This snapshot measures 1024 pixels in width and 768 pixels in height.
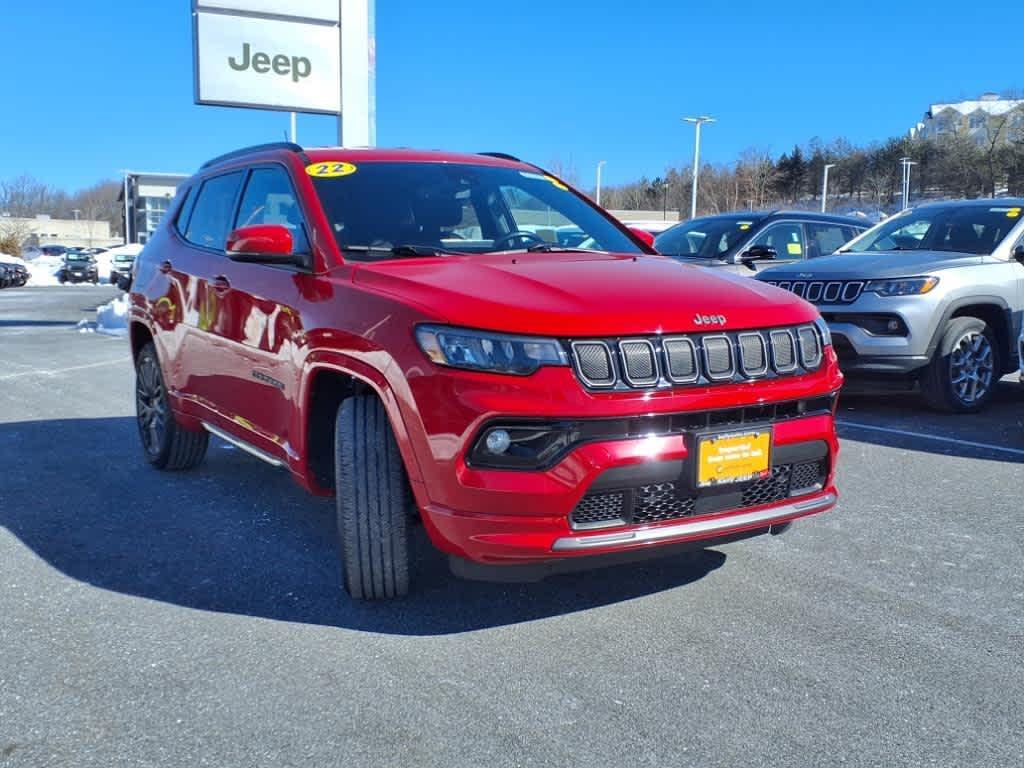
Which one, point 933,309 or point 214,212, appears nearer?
point 214,212

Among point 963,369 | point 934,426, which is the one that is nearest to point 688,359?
point 934,426

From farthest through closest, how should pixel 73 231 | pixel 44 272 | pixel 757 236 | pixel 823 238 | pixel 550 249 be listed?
1. pixel 73 231
2. pixel 44 272
3. pixel 823 238
4. pixel 757 236
5. pixel 550 249

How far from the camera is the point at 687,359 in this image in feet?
10.0

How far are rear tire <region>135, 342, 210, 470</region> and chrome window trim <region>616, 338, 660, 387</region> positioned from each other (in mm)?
3183

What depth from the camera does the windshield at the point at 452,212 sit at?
12.9 ft

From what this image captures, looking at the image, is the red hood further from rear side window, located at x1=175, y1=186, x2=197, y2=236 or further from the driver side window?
the driver side window

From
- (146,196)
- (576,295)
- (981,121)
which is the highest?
(981,121)

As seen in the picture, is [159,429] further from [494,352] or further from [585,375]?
[585,375]

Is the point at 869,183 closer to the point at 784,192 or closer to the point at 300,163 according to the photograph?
the point at 784,192

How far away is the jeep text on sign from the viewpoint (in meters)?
17.5

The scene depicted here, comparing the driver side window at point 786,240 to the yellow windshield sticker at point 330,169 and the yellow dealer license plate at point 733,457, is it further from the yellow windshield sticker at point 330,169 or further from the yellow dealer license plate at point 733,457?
the yellow dealer license plate at point 733,457

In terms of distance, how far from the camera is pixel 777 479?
10.9ft

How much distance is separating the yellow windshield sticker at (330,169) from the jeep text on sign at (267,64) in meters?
14.8

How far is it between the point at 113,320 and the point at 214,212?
13.0 metres
